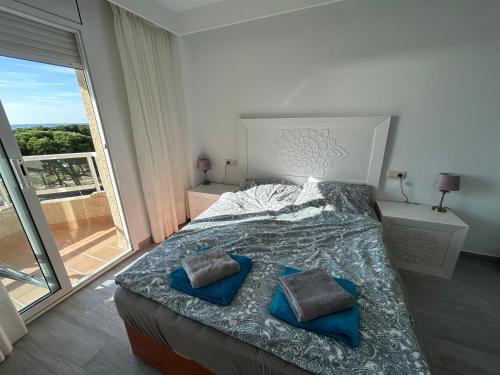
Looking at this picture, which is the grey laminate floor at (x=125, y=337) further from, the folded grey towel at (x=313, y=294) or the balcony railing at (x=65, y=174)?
the balcony railing at (x=65, y=174)

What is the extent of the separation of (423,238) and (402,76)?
1507 mm

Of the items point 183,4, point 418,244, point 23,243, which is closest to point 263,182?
point 418,244

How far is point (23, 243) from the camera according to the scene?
168 cm

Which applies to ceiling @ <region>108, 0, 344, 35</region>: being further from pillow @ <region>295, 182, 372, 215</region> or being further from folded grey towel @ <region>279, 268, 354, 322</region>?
folded grey towel @ <region>279, 268, 354, 322</region>

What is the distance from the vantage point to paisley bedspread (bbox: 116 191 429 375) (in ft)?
2.77

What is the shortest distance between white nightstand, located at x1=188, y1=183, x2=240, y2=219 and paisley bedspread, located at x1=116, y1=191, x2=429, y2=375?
537 millimetres

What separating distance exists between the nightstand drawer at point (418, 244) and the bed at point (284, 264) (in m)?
0.36

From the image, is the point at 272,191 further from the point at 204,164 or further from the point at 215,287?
the point at 215,287

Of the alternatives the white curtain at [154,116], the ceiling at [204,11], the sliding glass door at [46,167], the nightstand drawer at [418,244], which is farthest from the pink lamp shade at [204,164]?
the nightstand drawer at [418,244]

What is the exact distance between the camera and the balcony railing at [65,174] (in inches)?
102

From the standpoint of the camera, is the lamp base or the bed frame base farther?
the lamp base

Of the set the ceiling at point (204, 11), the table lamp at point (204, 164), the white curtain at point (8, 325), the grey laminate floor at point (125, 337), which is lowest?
the grey laminate floor at point (125, 337)

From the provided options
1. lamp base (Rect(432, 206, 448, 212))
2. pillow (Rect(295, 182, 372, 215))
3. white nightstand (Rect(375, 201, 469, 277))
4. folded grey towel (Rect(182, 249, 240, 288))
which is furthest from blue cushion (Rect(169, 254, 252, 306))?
lamp base (Rect(432, 206, 448, 212))

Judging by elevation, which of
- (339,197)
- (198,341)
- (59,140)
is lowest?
→ (198,341)
